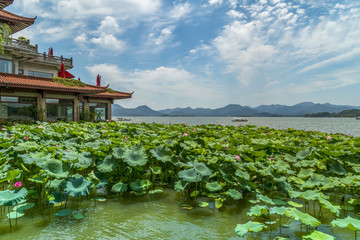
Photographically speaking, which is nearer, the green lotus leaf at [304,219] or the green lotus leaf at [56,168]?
the green lotus leaf at [304,219]

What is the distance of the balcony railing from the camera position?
53.7 feet

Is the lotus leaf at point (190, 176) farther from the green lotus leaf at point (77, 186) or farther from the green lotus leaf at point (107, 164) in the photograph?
the green lotus leaf at point (77, 186)

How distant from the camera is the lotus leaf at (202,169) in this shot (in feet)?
10.9

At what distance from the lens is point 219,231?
2650 mm

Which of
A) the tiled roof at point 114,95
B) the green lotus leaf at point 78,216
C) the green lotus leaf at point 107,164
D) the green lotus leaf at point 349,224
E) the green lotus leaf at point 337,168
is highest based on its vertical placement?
the tiled roof at point 114,95

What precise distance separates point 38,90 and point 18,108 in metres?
1.57

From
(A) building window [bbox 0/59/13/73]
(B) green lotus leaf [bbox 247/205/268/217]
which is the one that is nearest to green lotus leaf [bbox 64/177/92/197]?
(B) green lotus leaf [bbox 247/205/268/217]

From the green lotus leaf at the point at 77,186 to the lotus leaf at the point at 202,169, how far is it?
153 centimetres

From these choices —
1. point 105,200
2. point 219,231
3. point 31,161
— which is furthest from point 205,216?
point 31,161

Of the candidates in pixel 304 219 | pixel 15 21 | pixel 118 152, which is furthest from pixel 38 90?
pixel 304 219

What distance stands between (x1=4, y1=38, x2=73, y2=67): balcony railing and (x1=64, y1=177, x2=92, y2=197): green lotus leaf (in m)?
17.7

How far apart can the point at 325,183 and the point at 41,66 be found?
22575 millimetres

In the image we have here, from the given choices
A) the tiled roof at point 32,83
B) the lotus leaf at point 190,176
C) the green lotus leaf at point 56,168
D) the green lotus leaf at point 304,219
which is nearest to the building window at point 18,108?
the tiled roof at point 32,83

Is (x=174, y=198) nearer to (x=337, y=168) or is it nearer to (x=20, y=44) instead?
(x=337, y=168)
